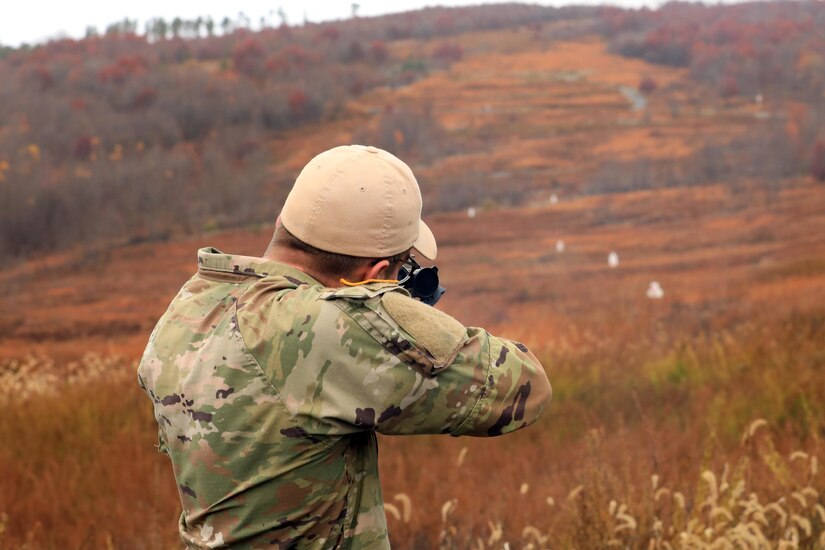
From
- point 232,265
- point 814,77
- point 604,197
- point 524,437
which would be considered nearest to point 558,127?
point 604,197

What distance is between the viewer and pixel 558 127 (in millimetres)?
23594

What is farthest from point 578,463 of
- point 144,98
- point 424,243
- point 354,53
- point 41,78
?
point 354,53

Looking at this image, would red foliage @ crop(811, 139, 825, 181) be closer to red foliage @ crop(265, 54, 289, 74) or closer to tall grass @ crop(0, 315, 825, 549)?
tall grass @ crop(0, 315, 825, 549)

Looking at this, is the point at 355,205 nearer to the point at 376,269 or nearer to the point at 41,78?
A: the point at 376,269

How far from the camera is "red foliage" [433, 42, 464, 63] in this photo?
1102 inches

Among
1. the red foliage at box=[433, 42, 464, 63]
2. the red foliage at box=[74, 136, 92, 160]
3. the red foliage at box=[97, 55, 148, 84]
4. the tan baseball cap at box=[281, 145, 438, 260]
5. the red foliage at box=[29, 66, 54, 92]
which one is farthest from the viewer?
the red foliage at box=[433, 42, 464, 63]

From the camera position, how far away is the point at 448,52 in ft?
93.2

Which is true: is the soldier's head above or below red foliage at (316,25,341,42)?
below

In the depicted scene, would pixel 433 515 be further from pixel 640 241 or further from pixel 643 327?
pixel 640 241

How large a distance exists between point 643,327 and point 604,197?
34.2ft

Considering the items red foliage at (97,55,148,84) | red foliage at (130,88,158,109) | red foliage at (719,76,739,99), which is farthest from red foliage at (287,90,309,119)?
red foliage at (719,76,739,99)

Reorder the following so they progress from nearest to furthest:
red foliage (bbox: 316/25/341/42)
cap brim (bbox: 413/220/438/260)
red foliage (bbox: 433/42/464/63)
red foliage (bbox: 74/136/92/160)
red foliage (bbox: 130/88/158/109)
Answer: cap brim (bbox: 413/220/438/260) < red foliage (bbox: 74/136/92/160) < red foliage (bbox: 130/88/158/109) < red foliage (bbox: 433/42/464/63) < red foliage (bbox: 316/25/341/42)

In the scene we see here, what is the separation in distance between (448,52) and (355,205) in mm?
27863

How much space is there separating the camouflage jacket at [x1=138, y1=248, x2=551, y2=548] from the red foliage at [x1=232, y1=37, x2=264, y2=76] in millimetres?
25906
